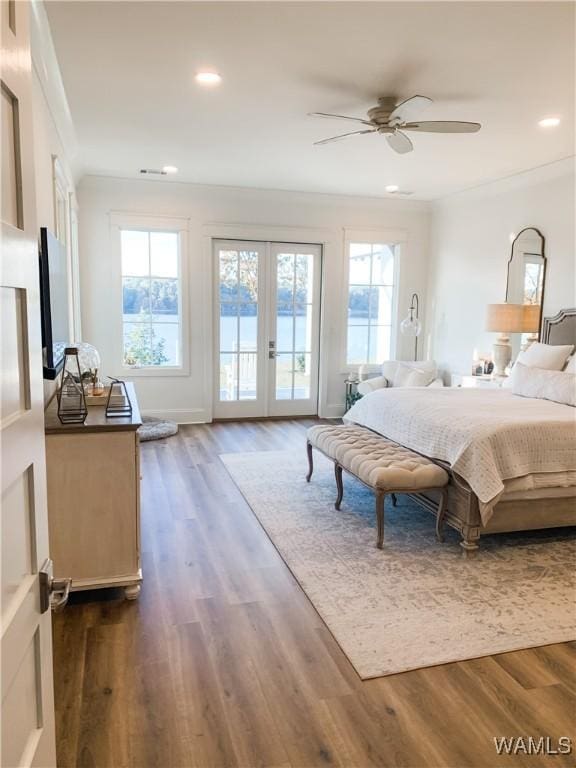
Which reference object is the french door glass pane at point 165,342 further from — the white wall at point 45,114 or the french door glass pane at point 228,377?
the white wall at point 45,114

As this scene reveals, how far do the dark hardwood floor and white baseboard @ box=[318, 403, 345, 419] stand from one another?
4208 mm

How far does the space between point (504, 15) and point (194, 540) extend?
3.20 meters

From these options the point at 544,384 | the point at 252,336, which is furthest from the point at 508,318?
the point at 252,336

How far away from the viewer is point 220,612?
102 inches

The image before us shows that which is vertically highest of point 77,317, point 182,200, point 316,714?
point 182,200

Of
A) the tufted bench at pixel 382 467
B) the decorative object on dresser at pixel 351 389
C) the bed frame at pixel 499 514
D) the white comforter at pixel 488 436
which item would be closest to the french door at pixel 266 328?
the decorative object on dresser at pixel 351 389

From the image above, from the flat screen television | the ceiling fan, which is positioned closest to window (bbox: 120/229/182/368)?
the flat screen television

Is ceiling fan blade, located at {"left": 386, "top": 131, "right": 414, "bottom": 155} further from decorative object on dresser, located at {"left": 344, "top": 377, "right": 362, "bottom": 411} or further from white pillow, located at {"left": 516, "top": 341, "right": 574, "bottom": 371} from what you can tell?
decorative object on dresser, located at {"left": 344, "top": 377, "right": 362, "bottom": 411}

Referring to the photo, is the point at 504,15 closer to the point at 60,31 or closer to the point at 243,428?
the point at 60,31

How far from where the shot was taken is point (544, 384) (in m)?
4.29

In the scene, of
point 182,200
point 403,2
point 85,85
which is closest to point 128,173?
point 182,200

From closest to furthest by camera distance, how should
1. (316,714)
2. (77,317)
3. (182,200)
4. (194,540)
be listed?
1. (316,714)
2. (194,540)
3. (77,317)
4. (182,200)

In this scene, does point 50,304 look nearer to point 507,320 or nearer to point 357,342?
point 507,320

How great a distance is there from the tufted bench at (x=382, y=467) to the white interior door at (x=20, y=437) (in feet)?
7.78
